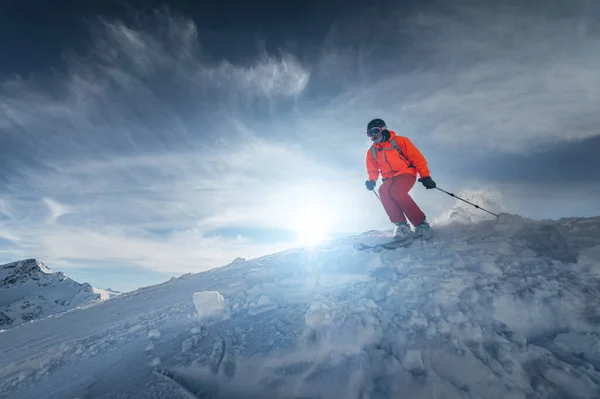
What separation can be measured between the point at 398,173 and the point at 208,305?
5.46 metres

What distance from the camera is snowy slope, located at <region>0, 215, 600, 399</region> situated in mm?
2605

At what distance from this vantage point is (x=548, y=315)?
127 inches

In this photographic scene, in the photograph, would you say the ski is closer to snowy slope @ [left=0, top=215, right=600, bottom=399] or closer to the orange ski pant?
the orange ski pant

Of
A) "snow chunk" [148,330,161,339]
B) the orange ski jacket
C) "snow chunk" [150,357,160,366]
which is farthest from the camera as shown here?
the orange ski jacket

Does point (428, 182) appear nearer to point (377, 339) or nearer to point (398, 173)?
point (398, 173)

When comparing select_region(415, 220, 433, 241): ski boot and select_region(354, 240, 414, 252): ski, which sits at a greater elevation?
select_region(415, 220, 433, 241): ski boot

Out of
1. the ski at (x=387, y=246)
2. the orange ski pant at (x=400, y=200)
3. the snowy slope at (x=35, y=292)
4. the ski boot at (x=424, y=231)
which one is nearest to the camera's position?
the ski at (x=387, y=246)

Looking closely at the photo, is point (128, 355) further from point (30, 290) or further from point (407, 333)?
point (30, 290)

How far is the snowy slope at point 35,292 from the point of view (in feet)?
506


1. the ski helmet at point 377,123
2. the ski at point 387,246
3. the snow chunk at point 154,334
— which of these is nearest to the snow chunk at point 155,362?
the snow chunk at point 154,334

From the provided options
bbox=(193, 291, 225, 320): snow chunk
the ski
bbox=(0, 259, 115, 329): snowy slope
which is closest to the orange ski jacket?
the ski

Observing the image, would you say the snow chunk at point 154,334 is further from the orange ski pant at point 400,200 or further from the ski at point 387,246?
the orange ski pant at point 400,200

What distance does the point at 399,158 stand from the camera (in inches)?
289

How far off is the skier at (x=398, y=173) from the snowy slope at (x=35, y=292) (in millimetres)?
179512
